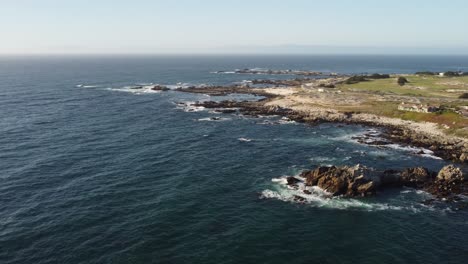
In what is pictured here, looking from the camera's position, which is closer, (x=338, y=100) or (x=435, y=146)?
(x=435, y=146)

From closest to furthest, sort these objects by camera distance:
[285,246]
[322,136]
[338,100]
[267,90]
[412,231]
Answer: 1. [285,246]
2. [412,231]
3. [322,136]
4. [338,100]
5. [267,90]

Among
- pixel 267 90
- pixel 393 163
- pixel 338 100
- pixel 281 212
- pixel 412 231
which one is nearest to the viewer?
pixel 412 231

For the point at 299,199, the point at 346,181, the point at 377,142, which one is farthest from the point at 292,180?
the point at 377,142

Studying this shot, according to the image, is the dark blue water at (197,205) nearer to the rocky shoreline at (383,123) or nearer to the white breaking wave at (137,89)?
the rocky shoreline at (383,123)

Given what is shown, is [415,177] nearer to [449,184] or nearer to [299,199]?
[449,184]

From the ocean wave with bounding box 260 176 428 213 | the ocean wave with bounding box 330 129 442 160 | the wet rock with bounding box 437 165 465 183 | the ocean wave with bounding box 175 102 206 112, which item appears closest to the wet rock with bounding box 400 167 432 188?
the wet rock with bounding box 437 165 465 183

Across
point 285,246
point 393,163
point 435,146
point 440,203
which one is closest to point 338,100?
point 435,146

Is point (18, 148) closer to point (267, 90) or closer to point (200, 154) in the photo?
point (200, 154)

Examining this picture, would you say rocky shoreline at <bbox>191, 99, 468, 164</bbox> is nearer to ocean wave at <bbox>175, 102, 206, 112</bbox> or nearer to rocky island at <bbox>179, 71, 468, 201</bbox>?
rocky island at <bbox>179, 71, 468, 201</bbox>
